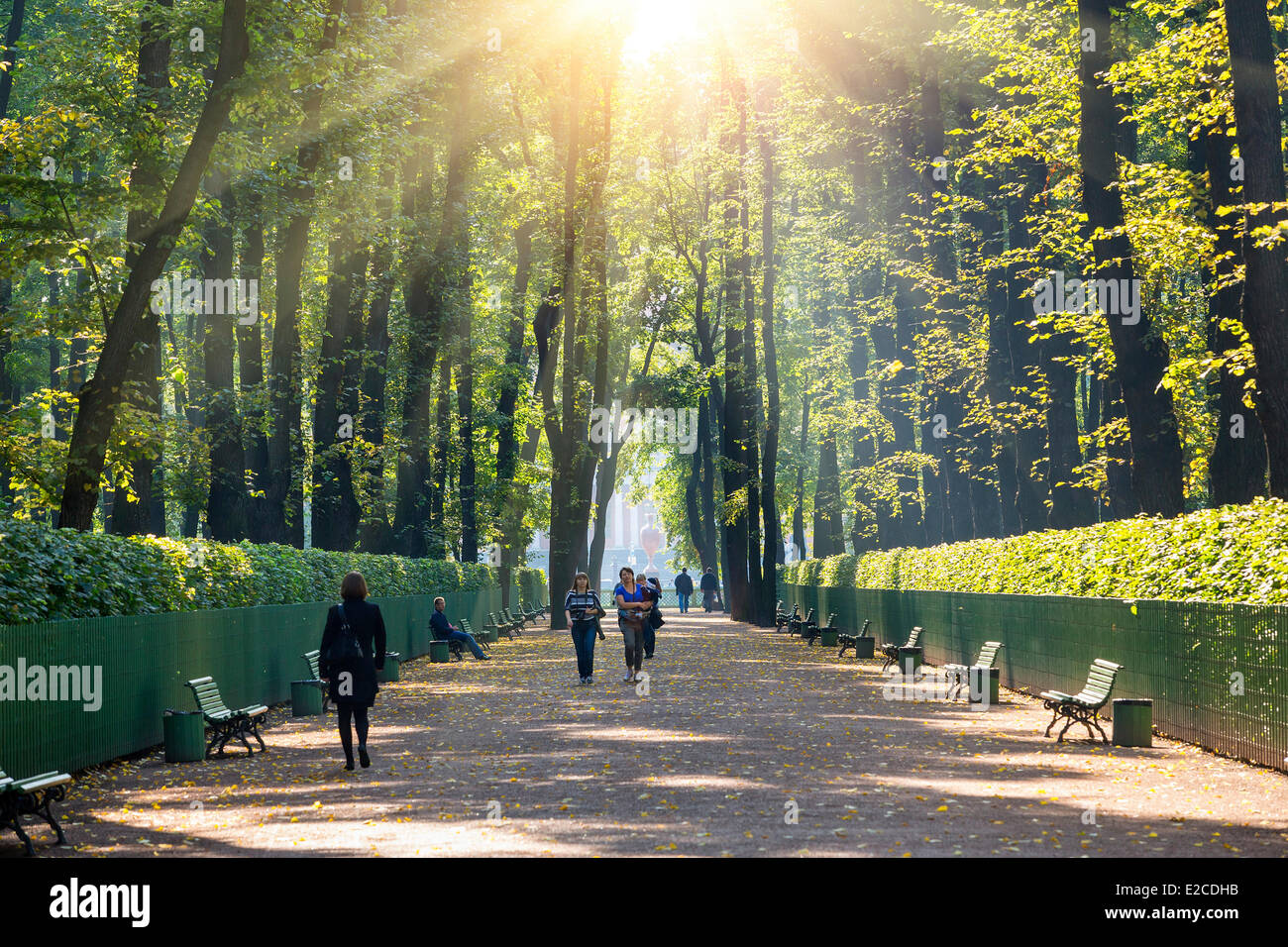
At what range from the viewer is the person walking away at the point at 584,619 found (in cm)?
2309

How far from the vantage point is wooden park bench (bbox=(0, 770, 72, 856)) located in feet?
31.2

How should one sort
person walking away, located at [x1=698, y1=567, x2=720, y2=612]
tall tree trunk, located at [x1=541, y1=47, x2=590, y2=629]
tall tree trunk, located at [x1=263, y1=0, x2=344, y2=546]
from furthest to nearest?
person walking away, located at [x1=698, y1=567, x2=720, y2=612]
tall tree trunk, located at [x1=541, y1=47, x2=590, y2=629]
tall tree trunk, located at [x1=263, y1=0, x2=344, y2=546]

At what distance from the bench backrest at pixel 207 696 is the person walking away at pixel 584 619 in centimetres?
750

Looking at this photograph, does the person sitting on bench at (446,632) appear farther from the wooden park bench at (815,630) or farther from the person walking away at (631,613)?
the person walking away at (631,613)

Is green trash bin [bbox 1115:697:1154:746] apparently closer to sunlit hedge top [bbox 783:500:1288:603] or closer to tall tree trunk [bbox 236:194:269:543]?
sunlit hedge top [bbox 783:500:1288:603]

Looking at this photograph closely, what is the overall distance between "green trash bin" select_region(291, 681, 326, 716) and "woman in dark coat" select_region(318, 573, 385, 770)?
23.1 feet

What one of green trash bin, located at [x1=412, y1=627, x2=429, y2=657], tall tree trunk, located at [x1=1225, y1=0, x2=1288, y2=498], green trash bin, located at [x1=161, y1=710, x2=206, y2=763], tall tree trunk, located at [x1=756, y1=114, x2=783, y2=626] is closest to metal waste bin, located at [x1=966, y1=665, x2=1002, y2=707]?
tall tree trunk, located at [x1=1225, y1=0, x2=1288, y2=498]

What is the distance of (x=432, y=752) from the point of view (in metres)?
14.9

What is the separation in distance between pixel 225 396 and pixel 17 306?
5879mm

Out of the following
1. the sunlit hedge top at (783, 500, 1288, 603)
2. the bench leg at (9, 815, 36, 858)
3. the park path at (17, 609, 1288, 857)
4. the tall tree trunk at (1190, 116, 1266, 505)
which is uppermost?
the tall tree trunk at (1190, 116, 1266, 505)

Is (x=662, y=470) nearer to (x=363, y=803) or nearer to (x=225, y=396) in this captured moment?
(x=225, y=396)

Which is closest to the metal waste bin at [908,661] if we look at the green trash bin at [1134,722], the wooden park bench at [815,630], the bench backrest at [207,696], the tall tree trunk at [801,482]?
the wooden park bench at [815,630]
